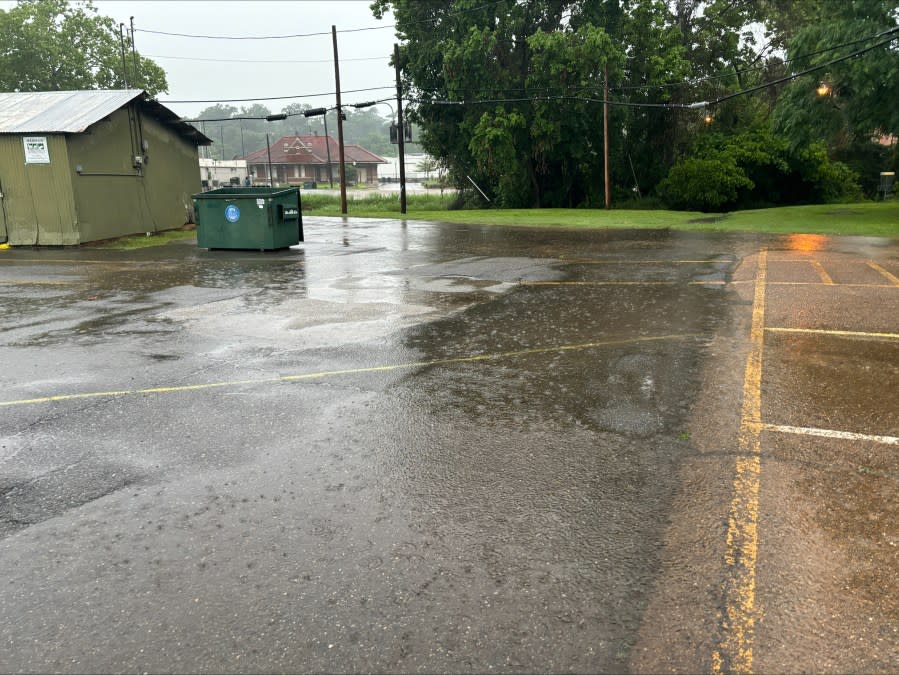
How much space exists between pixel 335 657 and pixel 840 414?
4570mm

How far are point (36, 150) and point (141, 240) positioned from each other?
3804 millimetres

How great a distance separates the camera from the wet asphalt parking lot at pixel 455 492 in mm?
3141

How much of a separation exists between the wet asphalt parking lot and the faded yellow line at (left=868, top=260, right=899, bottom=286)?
2.83 metres

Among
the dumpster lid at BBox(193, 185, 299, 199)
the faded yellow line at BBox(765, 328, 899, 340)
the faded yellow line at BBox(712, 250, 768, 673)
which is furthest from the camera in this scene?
the dumpster lid at BBox(193, 185, 299, 199)

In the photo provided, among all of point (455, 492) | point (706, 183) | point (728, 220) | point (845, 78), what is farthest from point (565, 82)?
point (455, 492)

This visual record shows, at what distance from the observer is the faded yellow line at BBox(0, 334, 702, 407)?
6.72 meters

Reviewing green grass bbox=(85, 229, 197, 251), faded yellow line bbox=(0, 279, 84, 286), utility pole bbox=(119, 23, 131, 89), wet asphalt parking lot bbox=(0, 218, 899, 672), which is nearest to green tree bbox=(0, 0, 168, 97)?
utility pole bbox=(119, 23, 131, 89)

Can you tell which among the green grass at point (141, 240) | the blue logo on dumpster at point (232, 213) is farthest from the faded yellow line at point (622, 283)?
the green grass at point (141, 240)

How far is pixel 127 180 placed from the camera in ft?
77.7

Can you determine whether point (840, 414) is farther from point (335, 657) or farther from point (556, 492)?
point (335, 657)

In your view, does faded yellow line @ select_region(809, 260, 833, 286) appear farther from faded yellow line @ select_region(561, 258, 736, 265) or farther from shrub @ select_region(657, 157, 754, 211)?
shrub @ select_region(657, 157, 754, 211)

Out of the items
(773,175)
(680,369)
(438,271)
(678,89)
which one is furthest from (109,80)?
(680,369)

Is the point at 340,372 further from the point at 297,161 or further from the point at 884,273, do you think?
the point at 297,161

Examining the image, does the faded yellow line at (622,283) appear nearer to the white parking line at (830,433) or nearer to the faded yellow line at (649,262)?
the faded yellow line at (649,262)
